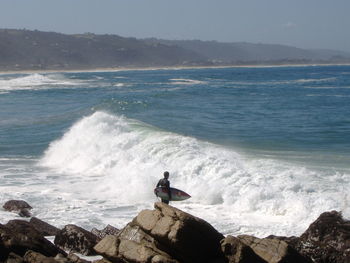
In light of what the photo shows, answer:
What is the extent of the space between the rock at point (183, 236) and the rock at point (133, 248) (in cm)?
12

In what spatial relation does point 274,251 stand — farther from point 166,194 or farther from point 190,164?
point 190,164

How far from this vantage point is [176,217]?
8.65m

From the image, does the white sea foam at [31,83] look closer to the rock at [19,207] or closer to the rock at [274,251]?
the rock at [19,207]

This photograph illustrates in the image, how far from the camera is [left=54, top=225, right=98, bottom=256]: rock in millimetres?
10906

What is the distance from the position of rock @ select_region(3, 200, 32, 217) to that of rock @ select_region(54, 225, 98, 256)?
3.45 meters

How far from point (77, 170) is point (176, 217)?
1451 centimetres

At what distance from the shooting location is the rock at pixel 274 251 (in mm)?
8578

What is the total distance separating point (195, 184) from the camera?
18.0 m

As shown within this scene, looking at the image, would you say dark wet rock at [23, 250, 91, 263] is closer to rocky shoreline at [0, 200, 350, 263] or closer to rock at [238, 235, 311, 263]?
rocky shoreline at [0, 200, 350, 263]

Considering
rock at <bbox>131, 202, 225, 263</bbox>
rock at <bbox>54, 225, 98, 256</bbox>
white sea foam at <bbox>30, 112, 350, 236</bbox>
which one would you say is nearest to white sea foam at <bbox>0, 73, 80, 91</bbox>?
white sea foam at <bbox>30, 112, 350, 236</bbox>

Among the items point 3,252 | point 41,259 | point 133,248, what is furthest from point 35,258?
point 133,248

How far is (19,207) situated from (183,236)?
761 centimetres

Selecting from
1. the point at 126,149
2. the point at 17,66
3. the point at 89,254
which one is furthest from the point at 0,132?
the point at 17,66

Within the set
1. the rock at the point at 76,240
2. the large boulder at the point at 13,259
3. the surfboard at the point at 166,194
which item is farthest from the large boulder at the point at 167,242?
the surfboard at the point at 166,194
